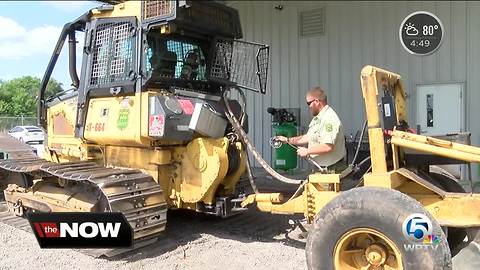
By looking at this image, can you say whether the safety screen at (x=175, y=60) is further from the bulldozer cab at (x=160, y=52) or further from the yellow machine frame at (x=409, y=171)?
the yellow machine frame at (x=409, y=171)

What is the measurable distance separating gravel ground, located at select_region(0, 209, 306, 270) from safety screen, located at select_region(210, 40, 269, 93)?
174 centimetres

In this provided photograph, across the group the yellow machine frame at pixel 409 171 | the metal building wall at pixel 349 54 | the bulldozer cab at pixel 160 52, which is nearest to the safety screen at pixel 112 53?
the bulldozer cab at pixel 160 52

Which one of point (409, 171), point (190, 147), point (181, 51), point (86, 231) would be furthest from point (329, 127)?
point (86, 231)

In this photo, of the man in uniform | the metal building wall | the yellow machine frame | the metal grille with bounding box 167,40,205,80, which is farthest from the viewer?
the metal building wall

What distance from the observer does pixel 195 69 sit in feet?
19.4

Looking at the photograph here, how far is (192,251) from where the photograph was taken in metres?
5.37

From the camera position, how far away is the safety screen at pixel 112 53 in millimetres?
5504

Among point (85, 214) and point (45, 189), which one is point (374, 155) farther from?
point (45, 189)

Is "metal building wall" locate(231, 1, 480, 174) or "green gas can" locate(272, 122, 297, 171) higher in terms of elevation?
"metal building wall" locate(231, 1, 480, 174)

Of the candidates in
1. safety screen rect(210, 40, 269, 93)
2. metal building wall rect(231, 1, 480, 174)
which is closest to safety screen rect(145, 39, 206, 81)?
safety screen rect(210, 40, 269, 93)

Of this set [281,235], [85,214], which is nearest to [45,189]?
[85,214]

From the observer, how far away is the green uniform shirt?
4691 mm

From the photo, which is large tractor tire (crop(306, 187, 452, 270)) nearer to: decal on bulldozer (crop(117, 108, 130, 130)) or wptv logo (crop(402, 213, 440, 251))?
wptv logo (crop(402, 213, 440, 251))

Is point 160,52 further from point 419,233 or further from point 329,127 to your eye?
point 419,233
